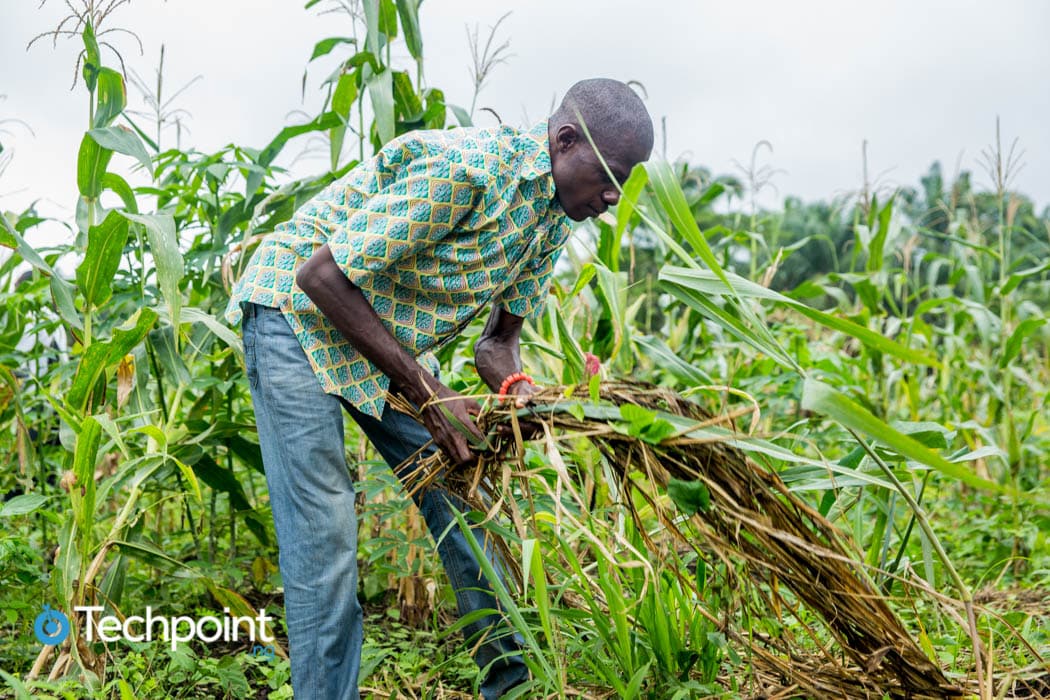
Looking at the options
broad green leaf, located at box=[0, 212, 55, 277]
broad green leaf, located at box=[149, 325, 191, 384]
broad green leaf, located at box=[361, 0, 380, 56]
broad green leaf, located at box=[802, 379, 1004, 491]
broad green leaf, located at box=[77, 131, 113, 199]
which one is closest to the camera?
broad green leaf, located at box=[802, 379, 1004, 491]

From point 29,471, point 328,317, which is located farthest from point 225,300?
point 328,317

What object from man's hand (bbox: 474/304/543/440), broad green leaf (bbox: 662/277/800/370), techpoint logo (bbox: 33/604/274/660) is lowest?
techpoint logo (bbox: 33/604/274/660)

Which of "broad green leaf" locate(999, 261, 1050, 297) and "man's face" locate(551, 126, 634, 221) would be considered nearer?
"man's face" locate(551, 126, 634, 221)

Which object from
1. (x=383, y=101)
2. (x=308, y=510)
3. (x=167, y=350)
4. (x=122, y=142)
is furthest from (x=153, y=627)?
(x=383, y=101)

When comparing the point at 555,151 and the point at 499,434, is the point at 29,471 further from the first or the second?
the point at 555,151

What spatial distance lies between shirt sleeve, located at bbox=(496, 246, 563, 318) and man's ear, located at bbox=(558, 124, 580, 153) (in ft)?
1.14

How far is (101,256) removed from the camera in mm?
2016

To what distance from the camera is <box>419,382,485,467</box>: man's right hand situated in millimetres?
1659

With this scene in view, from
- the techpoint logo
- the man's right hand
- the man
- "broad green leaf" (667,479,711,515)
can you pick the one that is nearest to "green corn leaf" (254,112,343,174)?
the man

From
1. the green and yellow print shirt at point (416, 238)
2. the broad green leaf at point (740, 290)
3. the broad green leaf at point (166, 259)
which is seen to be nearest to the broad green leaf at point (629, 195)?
the broad green leaf at point (740, 290)

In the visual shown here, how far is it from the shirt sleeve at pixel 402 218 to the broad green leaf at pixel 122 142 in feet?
2.01

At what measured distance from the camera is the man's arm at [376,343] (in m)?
1.64

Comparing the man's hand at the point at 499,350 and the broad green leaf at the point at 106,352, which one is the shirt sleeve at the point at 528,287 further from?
the broad green leaf at the point at 106,352

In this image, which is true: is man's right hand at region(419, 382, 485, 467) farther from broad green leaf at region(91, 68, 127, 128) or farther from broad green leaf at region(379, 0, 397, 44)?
broad green leaf at region(379, 0, 397, 44)
